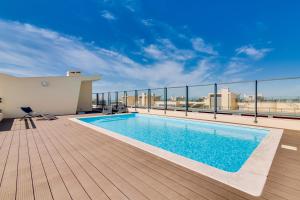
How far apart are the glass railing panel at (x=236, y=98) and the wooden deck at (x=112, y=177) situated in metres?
4.15

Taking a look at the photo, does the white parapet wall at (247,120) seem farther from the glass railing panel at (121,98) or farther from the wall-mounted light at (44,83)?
the wall-mounted light at (44,83)

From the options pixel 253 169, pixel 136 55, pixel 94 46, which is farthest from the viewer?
pixel 136 55

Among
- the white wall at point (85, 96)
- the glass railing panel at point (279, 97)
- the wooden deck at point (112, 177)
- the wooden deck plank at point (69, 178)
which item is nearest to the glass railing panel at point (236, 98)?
the glass railing panel at point (279, 97)

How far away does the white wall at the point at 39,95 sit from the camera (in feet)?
27.6

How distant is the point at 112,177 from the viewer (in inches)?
82.0

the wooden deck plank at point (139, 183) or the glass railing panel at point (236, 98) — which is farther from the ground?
the glass railing panel at point (236, 98)

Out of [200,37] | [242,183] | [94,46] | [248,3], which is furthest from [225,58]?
[242,183]

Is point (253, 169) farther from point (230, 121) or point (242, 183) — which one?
point (230, 121)

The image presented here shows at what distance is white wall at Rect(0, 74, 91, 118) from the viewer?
841cm

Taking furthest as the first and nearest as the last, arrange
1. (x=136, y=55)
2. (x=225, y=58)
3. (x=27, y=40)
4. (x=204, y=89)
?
(x=225, y=58), (x=136, y=55), (x=27, y=40), (x=204, y=89)

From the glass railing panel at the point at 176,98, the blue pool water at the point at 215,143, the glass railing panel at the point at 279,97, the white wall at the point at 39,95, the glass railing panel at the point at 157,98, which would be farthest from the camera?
the glass railing panel at the point at 157,98

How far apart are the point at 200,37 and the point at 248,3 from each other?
23.9 ft

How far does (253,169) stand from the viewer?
7.59ft

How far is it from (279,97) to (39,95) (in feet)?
44.2
